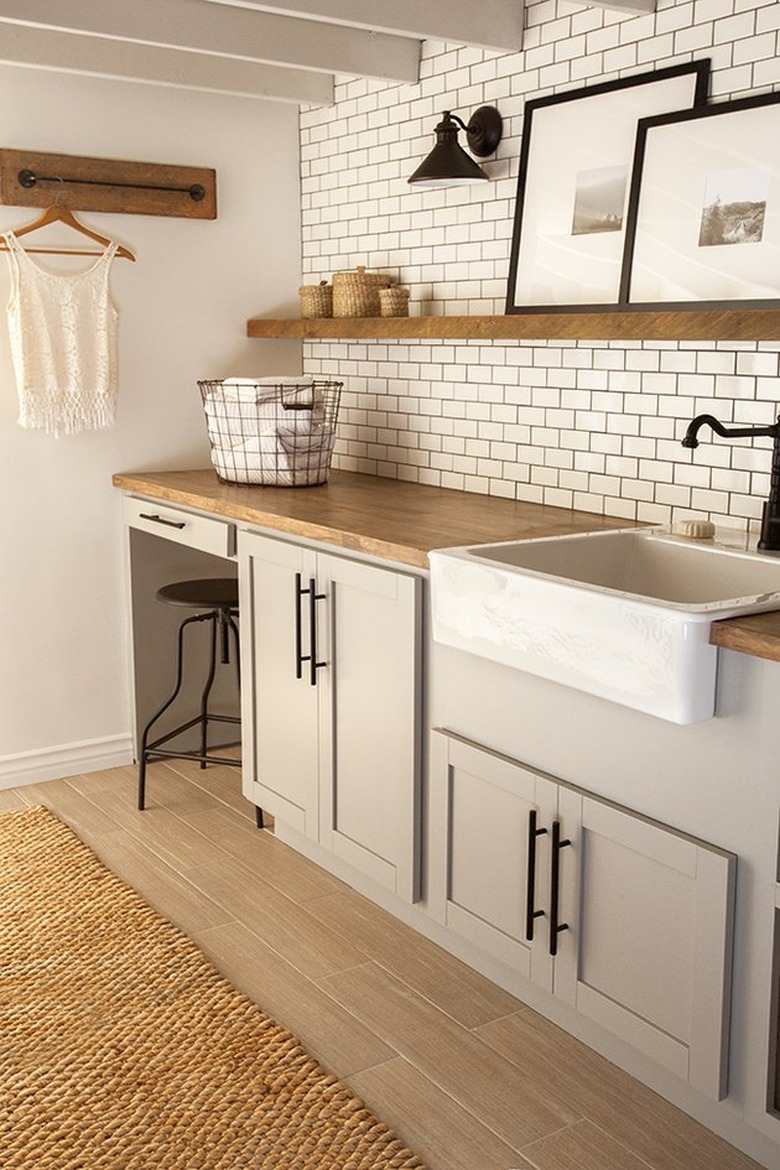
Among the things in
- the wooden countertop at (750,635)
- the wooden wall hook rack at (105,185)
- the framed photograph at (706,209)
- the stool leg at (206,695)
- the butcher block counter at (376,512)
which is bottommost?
the stool leg at (206,695)

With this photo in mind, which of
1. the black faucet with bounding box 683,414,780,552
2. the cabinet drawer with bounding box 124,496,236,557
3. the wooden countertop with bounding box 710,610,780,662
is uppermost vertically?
the black faucet with bounding box 683,414,780,552

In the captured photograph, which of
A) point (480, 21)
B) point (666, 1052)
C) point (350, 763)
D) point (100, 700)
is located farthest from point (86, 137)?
point (666, 1052)

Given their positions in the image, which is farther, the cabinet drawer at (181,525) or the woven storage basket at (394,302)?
the woven storage basket at (394,302)

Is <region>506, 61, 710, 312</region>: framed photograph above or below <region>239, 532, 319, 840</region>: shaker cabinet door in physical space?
above

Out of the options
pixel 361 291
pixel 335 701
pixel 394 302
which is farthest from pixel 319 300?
pixel 335 701

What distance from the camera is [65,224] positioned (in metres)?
4.12

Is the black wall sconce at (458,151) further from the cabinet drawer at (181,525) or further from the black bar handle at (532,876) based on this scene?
the black bar handle at (532,876)

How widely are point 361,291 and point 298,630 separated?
130 centimetres

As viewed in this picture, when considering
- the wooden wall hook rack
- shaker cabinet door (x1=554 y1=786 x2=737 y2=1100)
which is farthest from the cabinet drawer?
shaker cabinet door (x1=554 y1=786 x2=737 y2=1100)

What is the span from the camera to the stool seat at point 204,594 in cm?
389

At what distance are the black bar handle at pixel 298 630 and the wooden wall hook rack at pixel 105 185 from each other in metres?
1.64

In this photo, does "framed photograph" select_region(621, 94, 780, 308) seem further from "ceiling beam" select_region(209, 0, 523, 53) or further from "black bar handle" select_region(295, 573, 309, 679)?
"black bar handle" select_region(295, 573, 309, 679)

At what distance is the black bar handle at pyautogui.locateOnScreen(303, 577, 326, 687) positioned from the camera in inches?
130

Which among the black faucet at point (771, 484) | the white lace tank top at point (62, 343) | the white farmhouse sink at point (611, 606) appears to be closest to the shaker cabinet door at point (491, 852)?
the white farmhouse sink at point (611, 606)
